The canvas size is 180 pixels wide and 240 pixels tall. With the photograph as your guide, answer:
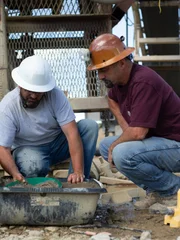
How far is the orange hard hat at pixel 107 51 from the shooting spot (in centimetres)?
423

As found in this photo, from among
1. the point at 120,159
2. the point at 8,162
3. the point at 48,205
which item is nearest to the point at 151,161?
the point at 120,159

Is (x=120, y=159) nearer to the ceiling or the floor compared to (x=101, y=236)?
nearer to the ceiling

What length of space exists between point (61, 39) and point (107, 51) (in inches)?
75.2

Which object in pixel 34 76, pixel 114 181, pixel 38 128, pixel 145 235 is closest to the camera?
pixel 145 235

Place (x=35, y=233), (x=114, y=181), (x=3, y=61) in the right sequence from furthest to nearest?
(x=114, y=181), (x=3, y=61), (x=35, y=233)

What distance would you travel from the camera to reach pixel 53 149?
4629mm

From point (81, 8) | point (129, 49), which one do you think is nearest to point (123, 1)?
point (81, 8)

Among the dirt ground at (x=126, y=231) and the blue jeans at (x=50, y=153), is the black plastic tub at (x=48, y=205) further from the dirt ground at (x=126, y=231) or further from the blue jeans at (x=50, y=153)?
the blue jeans at (x=50, y=153)

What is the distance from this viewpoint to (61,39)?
607cm

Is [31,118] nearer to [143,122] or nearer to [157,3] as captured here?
[143,122]

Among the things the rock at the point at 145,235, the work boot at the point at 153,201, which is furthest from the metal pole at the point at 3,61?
the rock at the point at 145,235

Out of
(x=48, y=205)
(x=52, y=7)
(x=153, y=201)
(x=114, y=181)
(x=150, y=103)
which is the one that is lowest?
(x=114, y=181)

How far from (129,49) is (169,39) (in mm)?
3114

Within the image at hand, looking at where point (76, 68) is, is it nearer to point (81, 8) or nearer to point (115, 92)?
point (81, 8)
